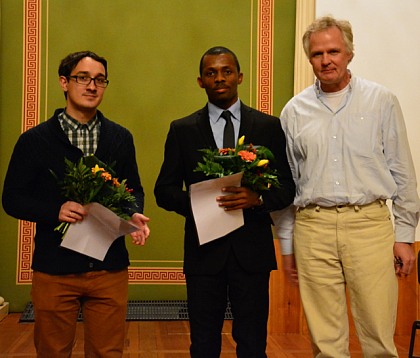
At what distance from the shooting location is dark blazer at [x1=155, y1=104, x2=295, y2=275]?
2.06 metres

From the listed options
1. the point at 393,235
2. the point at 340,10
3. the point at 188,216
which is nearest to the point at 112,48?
the point at 340,10

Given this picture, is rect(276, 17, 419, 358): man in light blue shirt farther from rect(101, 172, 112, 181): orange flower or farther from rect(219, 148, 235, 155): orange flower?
rect(101, 172, 112, 181): orange flower

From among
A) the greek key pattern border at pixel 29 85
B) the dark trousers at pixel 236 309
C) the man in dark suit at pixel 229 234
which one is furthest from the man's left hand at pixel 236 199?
the greek key pattern border at pixel 29 85

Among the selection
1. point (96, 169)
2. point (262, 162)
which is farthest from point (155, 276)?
point (262, 162)

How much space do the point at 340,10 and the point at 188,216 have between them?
2792mm

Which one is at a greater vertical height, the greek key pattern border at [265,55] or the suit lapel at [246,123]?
the greek key pattern border at [265,55]

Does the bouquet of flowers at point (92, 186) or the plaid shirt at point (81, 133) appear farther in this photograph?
the plaid shirt at point (81, 133)

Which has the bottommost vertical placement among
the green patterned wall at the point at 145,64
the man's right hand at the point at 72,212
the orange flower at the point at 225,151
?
the man's right hand at the point at 72,212

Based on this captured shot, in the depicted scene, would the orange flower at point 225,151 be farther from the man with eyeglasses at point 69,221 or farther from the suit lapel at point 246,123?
the man with eyeglasses at point 69,221

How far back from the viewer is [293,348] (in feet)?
11.2

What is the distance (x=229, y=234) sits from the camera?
81.8 inches

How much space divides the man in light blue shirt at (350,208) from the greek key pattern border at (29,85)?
3053 millimetres

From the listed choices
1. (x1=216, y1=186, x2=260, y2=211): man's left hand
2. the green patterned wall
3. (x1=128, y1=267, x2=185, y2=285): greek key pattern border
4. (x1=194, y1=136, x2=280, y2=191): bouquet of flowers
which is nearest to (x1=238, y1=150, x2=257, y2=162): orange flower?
(x1=194, y1=136, x2=280, y2=191): bouquet of flowers

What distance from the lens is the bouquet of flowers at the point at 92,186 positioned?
75.8 inches
